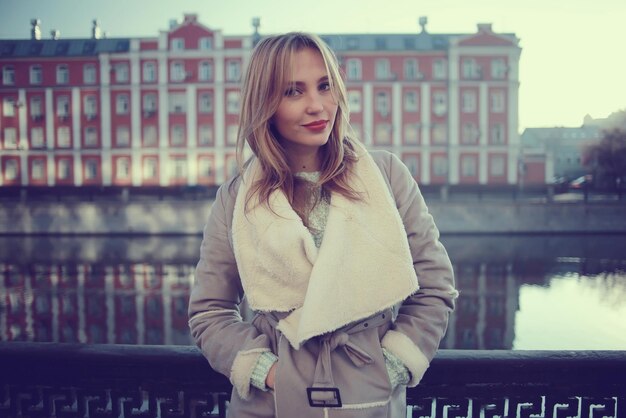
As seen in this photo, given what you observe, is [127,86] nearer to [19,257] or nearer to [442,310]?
[19,257]

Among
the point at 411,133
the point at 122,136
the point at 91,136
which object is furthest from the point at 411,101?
the point at 91,136

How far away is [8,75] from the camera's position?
37.3 m

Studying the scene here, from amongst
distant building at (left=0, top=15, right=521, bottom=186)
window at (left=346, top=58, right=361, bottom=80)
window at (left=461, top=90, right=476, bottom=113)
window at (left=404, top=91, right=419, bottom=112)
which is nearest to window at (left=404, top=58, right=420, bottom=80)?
distant building at (left=0, top=15, right=521, bottom=186)

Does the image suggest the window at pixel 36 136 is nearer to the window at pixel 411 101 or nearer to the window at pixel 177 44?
the window at pixel 177 44

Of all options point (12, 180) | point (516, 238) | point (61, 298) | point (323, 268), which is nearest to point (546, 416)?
point (323, 268)

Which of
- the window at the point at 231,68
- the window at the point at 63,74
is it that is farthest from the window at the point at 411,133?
the window at the point at 63,74

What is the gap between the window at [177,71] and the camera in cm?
3653

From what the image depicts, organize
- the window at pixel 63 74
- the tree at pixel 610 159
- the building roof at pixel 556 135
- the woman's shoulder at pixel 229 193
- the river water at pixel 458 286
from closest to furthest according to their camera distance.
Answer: the woman's shoulder at pixel 229 193 < the river water at pixel 458 286 < the tree at pixel 610 159 < the window at pixel 63 74 < the building roof at pixel 556 135

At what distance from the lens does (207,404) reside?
2.34 meters

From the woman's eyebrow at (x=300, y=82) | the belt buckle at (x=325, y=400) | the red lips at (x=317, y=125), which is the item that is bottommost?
the belt buckle at (x=325, y=400)

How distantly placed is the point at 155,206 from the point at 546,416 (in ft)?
81.9

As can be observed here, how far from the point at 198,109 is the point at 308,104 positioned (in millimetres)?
36458

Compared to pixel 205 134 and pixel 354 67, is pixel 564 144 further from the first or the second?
pixel 205 134

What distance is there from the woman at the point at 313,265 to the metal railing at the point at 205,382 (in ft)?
2.08
